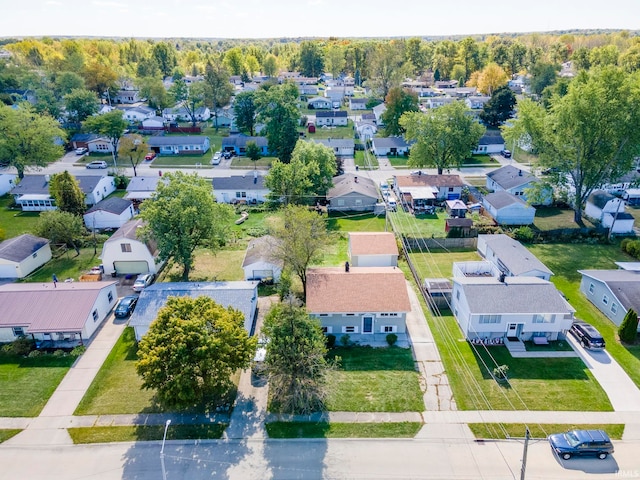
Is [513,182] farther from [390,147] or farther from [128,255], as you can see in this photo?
[128,255]

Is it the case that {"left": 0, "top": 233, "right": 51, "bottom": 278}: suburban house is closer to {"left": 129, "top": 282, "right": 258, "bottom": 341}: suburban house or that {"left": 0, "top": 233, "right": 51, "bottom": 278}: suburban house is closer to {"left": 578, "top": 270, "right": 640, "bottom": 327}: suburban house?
{"left": 129, "top": 282, "right": 258, "bottom": 341}: suburban house

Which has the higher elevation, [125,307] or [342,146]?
[342,146]

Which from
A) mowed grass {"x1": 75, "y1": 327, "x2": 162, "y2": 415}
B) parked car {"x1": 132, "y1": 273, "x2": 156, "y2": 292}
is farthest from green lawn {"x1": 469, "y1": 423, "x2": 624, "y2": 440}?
parked car {"x1": 132, "y1": 273, "x2": 156, "y2": 292}

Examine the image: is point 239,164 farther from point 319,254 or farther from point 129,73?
point 129,73

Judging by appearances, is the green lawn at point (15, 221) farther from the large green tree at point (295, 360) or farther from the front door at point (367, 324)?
the front door at point (367, 324)

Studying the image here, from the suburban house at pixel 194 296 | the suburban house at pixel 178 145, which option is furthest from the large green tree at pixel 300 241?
the suburban house at pixel 178 145

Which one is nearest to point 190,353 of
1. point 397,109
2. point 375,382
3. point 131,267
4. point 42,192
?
point 375,382

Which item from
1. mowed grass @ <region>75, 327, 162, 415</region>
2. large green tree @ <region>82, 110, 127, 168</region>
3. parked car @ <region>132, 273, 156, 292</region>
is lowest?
mowed grass @ <region>75, 327, 162, 415</region>
